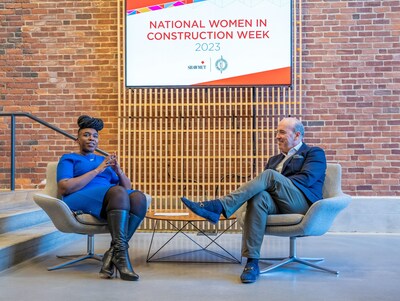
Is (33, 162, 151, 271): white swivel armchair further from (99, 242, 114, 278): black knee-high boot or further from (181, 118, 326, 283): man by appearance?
(181, 118, 326, 283): man

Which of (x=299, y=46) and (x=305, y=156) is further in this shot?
(x=299, y=46)

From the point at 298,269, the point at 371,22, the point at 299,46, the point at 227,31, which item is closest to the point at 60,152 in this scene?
the point at 227,31

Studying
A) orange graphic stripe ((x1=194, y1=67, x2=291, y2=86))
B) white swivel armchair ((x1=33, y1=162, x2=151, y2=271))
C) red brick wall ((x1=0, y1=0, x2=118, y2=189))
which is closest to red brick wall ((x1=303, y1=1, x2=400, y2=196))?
orange graphic stripe ((x1=194, y1=67, x2=291, y2=86))

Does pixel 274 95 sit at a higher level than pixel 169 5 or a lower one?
lower

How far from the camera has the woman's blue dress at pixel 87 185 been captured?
146 inches

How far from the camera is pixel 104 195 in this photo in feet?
12.2

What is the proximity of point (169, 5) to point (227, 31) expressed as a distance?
0.78 m

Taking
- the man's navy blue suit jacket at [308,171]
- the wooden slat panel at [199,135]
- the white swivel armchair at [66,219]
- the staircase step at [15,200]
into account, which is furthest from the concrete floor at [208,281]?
the wooden slat panel at [199,135]

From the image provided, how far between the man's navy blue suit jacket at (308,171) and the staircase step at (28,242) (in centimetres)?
215

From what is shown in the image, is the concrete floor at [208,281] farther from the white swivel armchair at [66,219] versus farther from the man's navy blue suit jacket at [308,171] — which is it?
the man's navy blue suit jacket at [308,171]

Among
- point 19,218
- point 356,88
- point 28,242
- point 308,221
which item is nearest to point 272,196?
point 308,221

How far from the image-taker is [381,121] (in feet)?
20.2

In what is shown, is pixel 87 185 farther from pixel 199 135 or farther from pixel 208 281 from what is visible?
pixel 199 135

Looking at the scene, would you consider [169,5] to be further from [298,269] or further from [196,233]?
[298,269]
